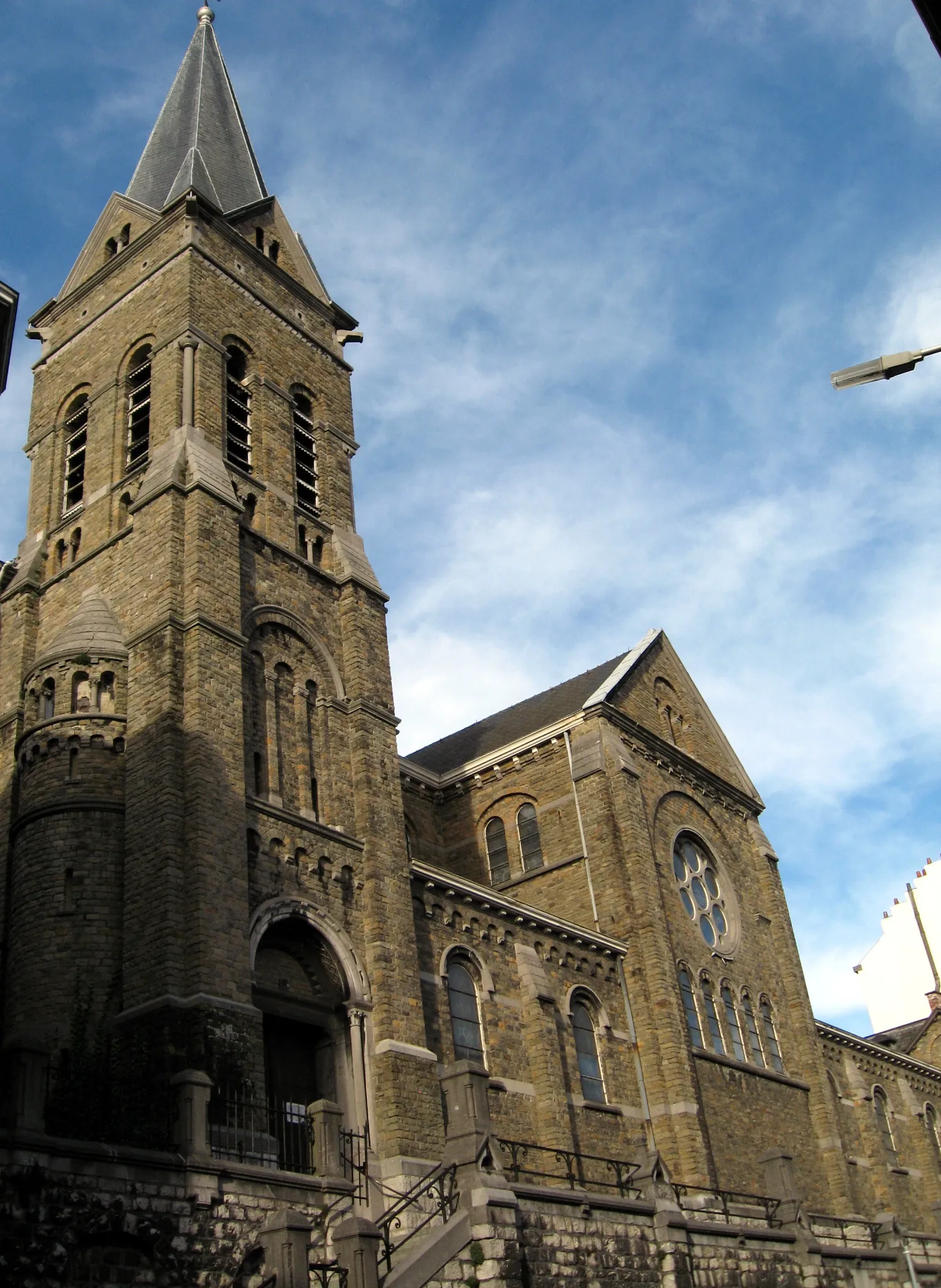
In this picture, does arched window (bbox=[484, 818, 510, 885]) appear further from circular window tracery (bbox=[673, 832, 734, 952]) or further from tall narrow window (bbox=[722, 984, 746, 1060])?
tall narrow window (bbox=[722, 984, 746, 1060])

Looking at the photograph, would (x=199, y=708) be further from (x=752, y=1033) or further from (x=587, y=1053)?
(x=752, y=1033)

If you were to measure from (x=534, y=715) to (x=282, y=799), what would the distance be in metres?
14.9

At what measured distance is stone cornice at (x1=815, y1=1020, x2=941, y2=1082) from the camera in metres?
37.7

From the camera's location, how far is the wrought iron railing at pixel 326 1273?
1477 centimetres

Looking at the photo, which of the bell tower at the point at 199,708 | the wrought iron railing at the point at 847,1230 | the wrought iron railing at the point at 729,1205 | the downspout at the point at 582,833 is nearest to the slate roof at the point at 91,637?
the bell tower at the point at 199,708

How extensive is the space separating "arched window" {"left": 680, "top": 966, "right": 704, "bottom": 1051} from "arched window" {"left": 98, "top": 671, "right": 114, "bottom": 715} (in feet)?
50.2

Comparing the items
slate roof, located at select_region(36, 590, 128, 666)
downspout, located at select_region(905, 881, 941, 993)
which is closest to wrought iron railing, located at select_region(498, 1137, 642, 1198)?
slate roof, located at select_region(36, 590, 128, 666)

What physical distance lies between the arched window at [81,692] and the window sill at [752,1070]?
16.0 m

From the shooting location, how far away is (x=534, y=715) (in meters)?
37.2

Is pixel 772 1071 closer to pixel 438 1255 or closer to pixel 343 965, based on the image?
pixel 343 965

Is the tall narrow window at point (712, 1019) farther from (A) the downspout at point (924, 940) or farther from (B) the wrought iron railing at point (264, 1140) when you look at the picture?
(A) the downspout at point (924, 940)

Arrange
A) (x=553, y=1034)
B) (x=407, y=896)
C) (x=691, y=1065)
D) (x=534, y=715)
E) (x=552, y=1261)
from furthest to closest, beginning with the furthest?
1. (x=534, y=715)
2. (x=691, y=1065)
3. (x=553, y=1034)
4. (x=407, y=896)
5. (x=552, y=1261)

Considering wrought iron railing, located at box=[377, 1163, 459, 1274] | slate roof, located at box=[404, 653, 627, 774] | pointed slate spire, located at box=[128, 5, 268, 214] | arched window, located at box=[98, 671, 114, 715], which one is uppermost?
pointed slate spire, located at box=[128, 5, 268, 214]

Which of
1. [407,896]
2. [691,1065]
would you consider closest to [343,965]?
[407,896]
